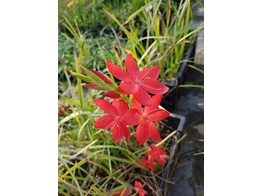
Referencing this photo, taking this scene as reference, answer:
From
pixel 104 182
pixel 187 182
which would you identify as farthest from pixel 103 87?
pixel 187 182

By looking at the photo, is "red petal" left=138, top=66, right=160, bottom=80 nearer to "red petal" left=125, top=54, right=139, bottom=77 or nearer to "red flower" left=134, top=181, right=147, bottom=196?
"red petal" left=125, top=54, right=139, bottom=77

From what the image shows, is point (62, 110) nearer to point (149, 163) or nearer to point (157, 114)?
point (149, 163)

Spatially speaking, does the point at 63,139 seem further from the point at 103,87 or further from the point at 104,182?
the point at 103,87

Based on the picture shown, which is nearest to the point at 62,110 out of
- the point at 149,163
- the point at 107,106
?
the point at 149,163

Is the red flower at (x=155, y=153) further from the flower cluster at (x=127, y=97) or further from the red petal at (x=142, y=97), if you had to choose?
the red petal at (x=142, y=97)

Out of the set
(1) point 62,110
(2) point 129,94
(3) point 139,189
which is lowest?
(3) point 139,189

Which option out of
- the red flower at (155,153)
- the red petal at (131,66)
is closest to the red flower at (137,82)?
the red petal at (131,66)

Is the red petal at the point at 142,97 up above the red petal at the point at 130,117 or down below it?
above
